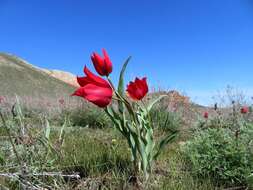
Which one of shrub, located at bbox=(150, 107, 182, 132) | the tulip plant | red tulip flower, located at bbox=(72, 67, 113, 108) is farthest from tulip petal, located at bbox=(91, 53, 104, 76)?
shrub, located at bbox=(150, 107, 182, 132)

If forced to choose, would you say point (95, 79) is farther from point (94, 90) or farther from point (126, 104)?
point (126, 104)

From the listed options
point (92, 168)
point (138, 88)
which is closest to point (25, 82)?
point (92, 168)

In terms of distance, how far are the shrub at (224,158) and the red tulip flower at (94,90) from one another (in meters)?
0.91

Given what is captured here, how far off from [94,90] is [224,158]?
44.8 inches

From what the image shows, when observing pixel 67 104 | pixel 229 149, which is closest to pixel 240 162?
pixel 229 149

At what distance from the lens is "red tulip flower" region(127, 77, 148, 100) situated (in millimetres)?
2273

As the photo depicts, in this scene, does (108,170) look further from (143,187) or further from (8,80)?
(8,80)

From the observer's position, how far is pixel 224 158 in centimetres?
251

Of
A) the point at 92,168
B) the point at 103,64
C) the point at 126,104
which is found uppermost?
the point at 103,64

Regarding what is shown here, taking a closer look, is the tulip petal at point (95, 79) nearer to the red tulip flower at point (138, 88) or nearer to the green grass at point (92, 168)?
the red tulip flower at point (138, 88)

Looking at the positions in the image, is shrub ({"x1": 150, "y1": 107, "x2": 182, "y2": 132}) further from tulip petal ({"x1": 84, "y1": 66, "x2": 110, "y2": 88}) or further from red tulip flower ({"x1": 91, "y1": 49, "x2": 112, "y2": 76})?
tulip petal ({"x1": 84, "y1": 66, "x2": 110, "y2": 88})

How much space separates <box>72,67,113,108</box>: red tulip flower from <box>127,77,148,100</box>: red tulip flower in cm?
29

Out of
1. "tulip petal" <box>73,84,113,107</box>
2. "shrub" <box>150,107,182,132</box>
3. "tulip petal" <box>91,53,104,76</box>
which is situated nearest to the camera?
"tulip petal" <box>73,84,113,107</box>

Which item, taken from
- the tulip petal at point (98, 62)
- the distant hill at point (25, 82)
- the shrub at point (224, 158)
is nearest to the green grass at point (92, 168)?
the shrub at point (224, 158)
